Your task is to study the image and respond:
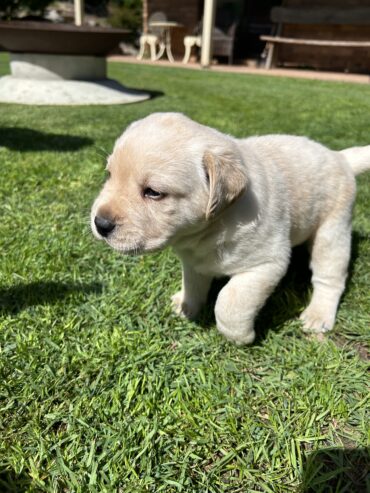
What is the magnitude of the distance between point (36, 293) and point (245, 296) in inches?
62.5

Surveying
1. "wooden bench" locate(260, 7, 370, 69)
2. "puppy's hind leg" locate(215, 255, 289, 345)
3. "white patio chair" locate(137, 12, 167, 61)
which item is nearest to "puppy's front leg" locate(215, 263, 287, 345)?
"puppy's hind leg" locate(215, 255, 289, 345)

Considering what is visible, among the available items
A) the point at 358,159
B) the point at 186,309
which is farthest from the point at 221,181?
the point at 358,159

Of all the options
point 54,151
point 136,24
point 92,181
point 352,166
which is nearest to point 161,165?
point 352,166

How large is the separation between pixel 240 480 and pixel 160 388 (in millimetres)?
658

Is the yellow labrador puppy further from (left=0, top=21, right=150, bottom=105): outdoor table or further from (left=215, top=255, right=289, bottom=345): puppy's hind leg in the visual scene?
(left=0, top=21, right=150, bottom=105): outdoor table

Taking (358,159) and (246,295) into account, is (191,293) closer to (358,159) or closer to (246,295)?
(246,295)

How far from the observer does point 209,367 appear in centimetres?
258

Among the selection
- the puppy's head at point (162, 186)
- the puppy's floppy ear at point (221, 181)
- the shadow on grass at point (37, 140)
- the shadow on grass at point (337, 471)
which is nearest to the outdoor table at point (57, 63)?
the shadow on grass at point (37, 140)

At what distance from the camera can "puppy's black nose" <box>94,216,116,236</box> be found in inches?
87.0

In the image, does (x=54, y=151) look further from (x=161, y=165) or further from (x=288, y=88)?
(x=288, y=88)

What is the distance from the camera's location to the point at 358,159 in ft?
10.3

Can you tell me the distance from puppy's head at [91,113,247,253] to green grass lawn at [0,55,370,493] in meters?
0.82

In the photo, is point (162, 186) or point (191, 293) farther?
point (191, 293)

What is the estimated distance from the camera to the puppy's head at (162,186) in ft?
7.16
